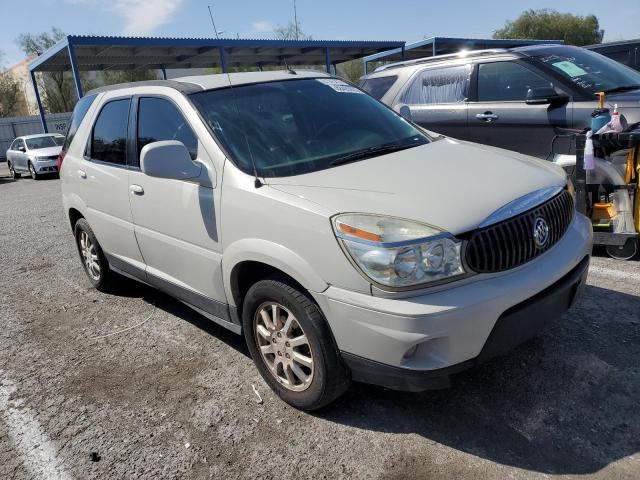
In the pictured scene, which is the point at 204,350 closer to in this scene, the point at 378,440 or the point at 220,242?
the point at 220,242

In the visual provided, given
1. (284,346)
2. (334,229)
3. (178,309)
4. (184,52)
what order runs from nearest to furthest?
(334,229) → (284,346) → (178,309) → (184,52)

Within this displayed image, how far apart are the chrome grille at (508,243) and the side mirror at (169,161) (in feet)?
5.35

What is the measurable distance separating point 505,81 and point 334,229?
4250 millimetres

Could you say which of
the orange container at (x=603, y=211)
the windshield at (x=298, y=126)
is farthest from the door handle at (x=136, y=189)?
the orange container at (x=603, y=211)

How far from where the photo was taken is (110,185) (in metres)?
4.06

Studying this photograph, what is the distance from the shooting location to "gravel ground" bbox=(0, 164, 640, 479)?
2441mm

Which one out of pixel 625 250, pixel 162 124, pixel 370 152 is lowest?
pixel 625 250

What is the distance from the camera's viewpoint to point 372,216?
7.72 feet

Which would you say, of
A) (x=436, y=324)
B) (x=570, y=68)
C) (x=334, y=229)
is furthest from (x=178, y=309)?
(x=570, y=68)

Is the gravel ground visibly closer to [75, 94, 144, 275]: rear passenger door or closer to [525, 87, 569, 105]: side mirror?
[75, 94, 144, 275]: rear passenger door

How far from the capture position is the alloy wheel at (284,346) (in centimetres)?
272

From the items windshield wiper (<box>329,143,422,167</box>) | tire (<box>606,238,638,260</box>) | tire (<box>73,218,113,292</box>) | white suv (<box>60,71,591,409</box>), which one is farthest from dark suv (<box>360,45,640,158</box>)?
tire (<box>73,218,113,292</box>)

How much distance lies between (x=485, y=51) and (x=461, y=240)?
4.44 m

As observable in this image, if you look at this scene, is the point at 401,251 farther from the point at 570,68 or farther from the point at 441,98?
the point at 441,98
